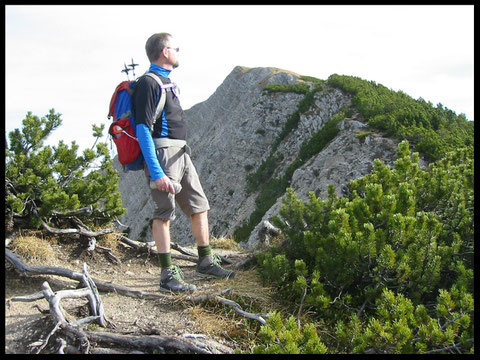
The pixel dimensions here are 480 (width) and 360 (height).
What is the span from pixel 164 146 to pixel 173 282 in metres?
1.50

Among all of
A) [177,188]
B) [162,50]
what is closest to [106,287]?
[177,188]

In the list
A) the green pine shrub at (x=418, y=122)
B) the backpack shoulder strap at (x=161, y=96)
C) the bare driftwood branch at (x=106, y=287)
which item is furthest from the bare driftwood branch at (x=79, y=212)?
the green pine shrub at (x=418, y=122)

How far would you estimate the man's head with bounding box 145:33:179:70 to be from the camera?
473cm

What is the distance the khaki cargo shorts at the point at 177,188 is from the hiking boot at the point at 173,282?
2.02ft

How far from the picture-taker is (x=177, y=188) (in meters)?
4.70

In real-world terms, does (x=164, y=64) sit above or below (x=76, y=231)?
above

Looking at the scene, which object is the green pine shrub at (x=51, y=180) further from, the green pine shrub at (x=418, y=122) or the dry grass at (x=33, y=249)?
the green pine shrub at (x=418, y=122)

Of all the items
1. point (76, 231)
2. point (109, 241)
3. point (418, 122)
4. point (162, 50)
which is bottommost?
point (109, 241)

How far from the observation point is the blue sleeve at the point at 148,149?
14.6 ft

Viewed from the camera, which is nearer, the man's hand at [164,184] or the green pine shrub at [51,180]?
the man's hand at [164,184]

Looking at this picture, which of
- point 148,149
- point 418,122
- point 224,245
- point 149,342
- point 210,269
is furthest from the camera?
point 418,122

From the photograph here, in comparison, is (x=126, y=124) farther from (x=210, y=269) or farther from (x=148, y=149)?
(x=210, y=269)

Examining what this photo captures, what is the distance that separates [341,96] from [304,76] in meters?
23.0
